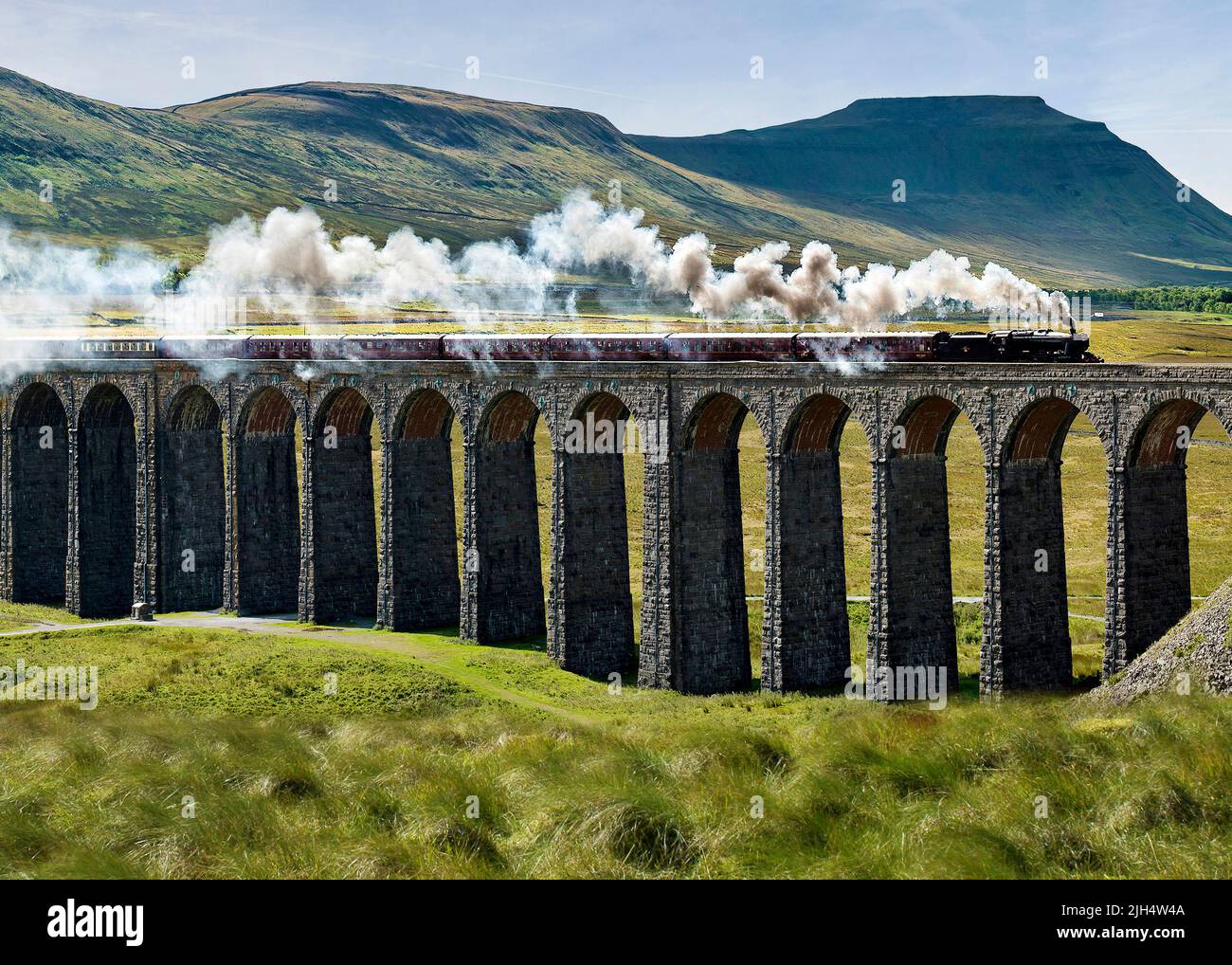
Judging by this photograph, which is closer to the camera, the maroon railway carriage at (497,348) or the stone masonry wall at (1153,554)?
the stone masonry wall at (1153,554)

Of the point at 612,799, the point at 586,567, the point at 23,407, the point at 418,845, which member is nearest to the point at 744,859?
the point at 612,799

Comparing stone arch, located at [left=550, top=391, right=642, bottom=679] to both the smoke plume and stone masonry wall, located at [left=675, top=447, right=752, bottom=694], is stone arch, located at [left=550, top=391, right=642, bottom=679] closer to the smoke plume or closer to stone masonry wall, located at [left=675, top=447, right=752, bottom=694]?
stone masonry wall, located at [left=675, top=447, right=752, bottom=694]

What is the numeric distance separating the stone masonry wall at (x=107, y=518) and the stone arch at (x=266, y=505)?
10.5 meters

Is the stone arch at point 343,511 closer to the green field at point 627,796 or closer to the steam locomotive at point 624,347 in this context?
the steam locomotive at point 624,347

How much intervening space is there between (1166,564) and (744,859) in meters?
24.2

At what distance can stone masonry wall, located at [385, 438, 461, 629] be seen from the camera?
62.1 m

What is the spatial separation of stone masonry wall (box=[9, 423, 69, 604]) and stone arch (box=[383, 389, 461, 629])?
2453cm

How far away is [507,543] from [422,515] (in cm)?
520

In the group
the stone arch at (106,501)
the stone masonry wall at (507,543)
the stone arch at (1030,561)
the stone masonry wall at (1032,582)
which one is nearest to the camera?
the stone arch at (1030,561)

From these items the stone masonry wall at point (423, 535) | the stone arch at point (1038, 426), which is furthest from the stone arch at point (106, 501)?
→ the stone arch at point (1038, 426)

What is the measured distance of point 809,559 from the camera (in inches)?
1941

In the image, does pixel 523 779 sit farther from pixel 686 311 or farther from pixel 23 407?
pixel 686 311

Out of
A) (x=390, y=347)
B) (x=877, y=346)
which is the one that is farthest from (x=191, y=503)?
(x=877, y=346)

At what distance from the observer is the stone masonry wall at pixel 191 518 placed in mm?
71438
